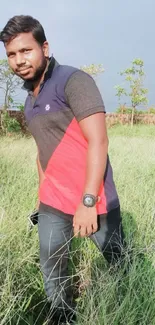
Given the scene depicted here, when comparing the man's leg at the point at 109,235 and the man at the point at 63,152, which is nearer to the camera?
the man at the point at 63,152

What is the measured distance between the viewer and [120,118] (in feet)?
52.9

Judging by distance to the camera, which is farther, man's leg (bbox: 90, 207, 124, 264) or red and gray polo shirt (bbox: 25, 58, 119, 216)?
man's leg (bbox: 90, 207, 124, 264)

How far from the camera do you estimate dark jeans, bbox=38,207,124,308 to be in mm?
1613

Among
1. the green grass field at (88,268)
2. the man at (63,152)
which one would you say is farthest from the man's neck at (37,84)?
the green grass field at (88,268)

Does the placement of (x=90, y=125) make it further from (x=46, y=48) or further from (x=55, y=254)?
(x=55, y=254)

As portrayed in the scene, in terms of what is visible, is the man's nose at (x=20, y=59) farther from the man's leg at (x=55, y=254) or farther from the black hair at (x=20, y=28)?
the man's leg at (x=55, y=254)

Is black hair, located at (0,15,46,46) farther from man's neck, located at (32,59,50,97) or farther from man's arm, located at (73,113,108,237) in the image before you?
man's arm, located at (73,113,108,237)

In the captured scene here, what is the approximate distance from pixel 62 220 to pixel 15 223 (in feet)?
2.71

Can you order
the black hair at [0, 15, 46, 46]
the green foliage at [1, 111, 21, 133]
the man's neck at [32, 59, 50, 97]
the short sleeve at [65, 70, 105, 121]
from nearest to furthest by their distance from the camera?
1. the short sleeve at [65, 70, 105, 121]
2. the black hair at [0, 15, 46, 46]
3. the man's neck at [32, 59, 50, 97]
4. the green foliage at [1, 111, 21, 133]

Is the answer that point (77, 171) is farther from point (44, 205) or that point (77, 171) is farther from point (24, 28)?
point (24, 28)

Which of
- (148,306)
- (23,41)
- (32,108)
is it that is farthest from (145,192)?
(23,41)

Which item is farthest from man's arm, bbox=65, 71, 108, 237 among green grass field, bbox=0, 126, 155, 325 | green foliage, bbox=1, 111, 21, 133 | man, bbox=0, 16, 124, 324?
green foliage, bbox=1, 111, 21, 133

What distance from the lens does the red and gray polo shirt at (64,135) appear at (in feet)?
4.61

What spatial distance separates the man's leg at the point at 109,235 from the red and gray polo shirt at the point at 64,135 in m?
0.05
